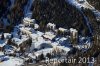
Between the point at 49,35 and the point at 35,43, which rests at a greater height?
the point at 49,35

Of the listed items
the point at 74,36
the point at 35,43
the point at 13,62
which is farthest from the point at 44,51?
the point at 74,36

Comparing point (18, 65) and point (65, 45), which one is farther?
point (65, 45)

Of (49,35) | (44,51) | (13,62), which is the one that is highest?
(49,35)

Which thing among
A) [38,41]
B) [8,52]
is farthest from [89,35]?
[8,52]

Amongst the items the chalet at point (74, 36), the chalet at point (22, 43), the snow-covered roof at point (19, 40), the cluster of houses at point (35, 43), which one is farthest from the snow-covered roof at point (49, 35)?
the snow-covered roof at point (19, 40)

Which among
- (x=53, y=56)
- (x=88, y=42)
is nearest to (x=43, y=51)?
(x=53, y=56)

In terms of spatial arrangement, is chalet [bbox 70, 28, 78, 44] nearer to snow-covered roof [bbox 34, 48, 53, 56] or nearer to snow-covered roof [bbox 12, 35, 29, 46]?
snow-covered roof [bbox 34, 48, 53, 56]

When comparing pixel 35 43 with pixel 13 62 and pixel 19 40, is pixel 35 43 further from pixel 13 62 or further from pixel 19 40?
pixel 13 62

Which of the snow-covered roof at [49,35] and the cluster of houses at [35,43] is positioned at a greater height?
the snow-covered roof at [49,35]

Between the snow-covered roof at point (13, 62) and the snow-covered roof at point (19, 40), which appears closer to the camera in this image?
the snow-covered roof at point (13, 62)

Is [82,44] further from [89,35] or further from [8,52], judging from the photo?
[8,52]

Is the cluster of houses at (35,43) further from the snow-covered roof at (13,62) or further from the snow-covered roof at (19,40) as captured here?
the snow-covered roof at (13,62)
